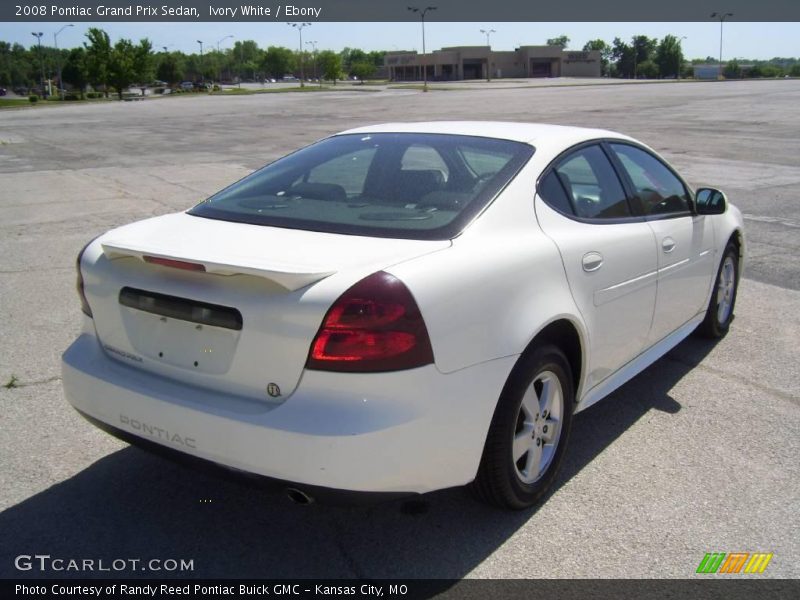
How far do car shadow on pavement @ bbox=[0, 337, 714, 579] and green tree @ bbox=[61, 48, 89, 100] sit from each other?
333 feet

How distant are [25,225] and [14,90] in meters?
152

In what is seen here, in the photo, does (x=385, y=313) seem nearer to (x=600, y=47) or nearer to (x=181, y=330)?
(x=181, y=330)

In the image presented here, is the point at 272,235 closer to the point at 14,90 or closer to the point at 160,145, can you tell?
the point at 160,145

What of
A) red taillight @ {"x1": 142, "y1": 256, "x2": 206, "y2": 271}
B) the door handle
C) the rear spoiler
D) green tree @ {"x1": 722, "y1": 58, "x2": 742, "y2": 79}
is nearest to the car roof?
the door handle

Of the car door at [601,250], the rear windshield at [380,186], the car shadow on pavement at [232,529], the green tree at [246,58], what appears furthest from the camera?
the green tree at [246,58]

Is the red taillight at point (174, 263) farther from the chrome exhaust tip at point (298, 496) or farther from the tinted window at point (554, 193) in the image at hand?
the tinted window at point (554, 193)

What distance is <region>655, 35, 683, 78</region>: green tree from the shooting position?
138125 millimetres

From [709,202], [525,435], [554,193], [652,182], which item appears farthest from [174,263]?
[709,202]

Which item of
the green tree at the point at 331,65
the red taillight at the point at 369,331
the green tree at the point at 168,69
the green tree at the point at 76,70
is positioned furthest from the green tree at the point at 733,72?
the red taillight at the point at 369,331

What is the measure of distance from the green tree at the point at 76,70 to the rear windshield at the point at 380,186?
3970 inches

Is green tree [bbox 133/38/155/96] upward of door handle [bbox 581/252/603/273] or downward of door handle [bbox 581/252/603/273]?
upward

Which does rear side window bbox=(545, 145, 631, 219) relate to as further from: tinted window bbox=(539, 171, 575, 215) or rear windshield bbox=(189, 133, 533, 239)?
rear windshield bbox=(189, 133, 533, 239)

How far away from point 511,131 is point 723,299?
2436mm

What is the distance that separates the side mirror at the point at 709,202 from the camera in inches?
177
